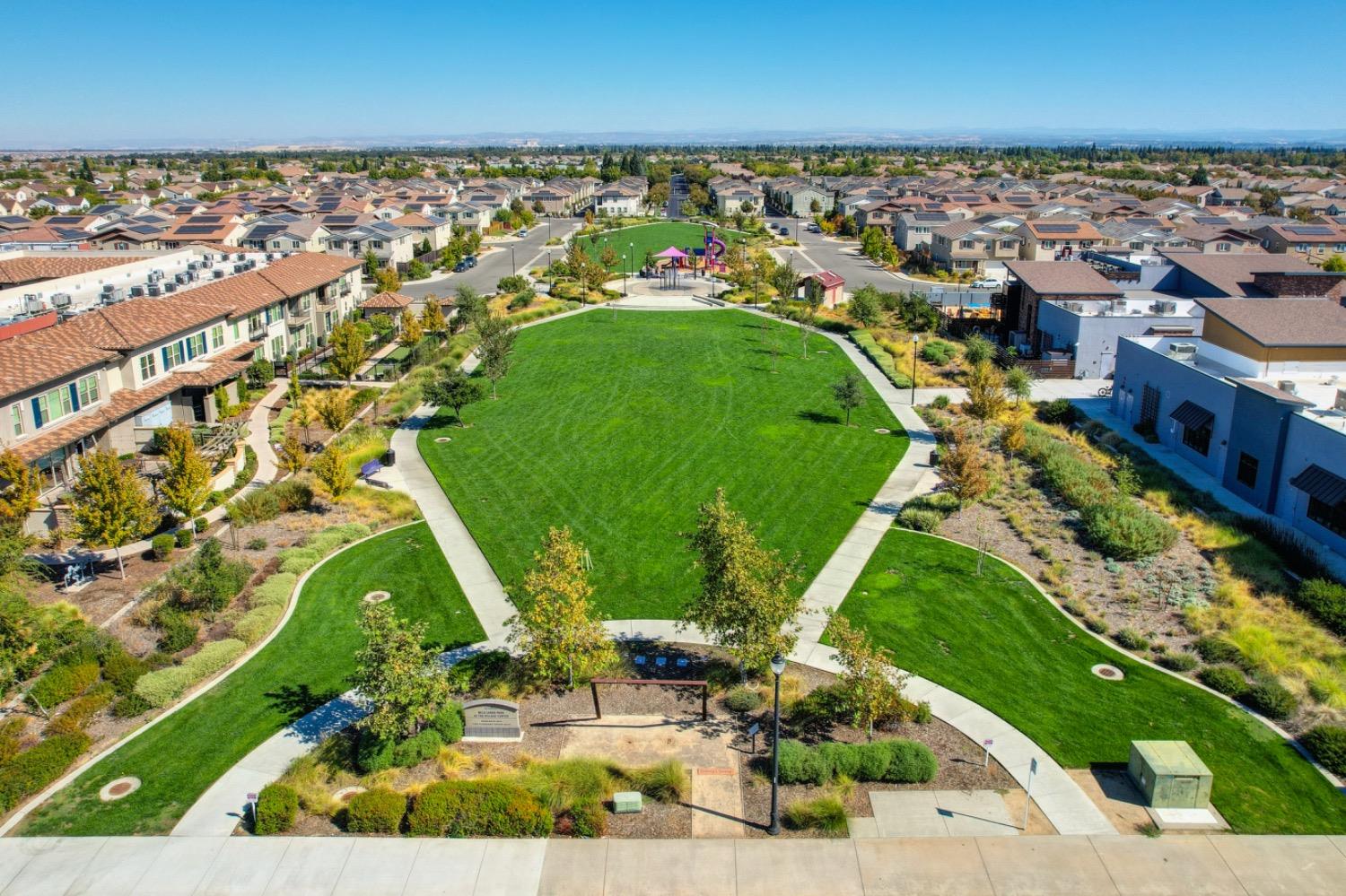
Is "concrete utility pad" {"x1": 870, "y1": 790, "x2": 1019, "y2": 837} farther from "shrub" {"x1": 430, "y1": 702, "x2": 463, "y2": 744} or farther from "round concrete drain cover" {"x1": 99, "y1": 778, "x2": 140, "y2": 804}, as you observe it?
"round concrete drain cover" {"x1": 99, "y1": 778, "x2": 140, "y2": 804}

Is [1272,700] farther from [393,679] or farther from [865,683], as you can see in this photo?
[393,679]

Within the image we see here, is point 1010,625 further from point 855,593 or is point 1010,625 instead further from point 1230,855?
point 1230,855

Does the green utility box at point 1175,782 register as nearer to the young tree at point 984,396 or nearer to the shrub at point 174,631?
the shrub at point 174,631

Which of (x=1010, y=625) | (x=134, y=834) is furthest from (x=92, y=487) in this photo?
(x=1010, y=625)

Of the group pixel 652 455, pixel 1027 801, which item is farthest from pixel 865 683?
pixel 652 455

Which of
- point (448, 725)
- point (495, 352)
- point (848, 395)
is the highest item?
point (495, 352)

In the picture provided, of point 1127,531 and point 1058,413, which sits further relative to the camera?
point 1058,413
